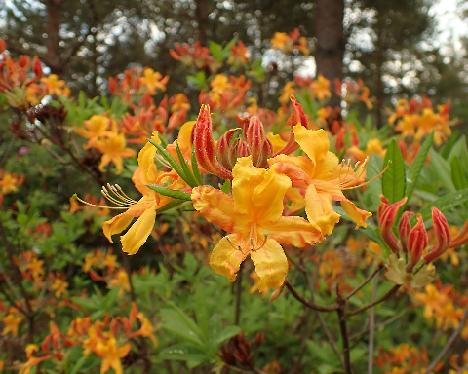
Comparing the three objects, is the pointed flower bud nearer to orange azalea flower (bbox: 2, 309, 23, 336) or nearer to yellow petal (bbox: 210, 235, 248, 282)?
yellow petal (bbox: 210, 235, 248, 282)

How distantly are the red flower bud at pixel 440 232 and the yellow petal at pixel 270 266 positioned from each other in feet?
1.38

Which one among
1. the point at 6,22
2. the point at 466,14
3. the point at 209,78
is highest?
the point at 466,14

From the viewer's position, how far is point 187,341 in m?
1.88

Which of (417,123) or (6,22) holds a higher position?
(6,22)

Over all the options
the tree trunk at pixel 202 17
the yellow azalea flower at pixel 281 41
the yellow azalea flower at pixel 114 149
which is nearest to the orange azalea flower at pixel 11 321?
the yellow azalea flower at pixel 114 149

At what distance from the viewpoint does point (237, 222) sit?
88 centimetres

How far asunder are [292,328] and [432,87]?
1309 cm

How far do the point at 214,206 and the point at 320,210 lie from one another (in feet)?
0.58

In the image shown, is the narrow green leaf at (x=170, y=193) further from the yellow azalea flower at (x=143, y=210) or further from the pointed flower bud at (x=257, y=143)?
the pointed flower bud at (x=257, y=143)

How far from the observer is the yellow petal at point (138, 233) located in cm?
91

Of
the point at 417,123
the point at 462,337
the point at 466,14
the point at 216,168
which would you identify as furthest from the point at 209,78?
the point at 466,14

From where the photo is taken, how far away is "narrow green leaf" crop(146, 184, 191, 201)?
0.86m

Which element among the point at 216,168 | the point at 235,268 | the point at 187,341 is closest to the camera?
the point at 235,268

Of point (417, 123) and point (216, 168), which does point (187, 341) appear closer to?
point (216, 168)
